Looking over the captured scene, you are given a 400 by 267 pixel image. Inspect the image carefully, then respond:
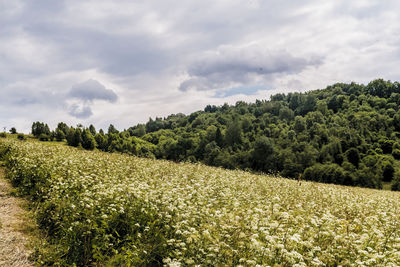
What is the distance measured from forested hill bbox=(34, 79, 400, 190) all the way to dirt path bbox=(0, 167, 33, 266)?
164ft

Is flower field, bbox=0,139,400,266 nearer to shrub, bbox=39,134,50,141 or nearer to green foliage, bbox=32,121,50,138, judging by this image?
shrub, bbox=39,134,50,141

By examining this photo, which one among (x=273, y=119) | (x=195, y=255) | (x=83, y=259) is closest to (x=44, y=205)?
(x=83, y=259)

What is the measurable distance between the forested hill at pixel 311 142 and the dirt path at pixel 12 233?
164ft

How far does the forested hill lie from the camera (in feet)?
261

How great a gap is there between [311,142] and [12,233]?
11278cm

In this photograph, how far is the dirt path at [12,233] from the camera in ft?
A: 20.8

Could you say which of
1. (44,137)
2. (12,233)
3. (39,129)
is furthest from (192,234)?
(39,129)

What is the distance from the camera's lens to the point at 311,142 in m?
107

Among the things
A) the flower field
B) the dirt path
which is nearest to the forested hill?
the dirt path

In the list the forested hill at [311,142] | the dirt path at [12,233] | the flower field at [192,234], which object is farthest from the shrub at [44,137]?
the flower field at [192,234]

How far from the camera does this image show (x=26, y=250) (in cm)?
675

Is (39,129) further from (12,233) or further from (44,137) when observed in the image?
(12,233)

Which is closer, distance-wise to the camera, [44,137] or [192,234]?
[192,234]

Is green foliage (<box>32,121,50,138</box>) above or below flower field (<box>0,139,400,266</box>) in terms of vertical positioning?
above
